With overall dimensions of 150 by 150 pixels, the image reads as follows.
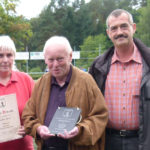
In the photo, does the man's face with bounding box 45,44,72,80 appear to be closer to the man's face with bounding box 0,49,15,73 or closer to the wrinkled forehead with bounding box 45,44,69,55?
the wrinkled forehead with bounding box 45,44,69,55

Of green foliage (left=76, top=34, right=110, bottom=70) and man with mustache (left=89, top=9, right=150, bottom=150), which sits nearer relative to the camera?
man with mustache (left=89, top=9, right=150, bottom=150)

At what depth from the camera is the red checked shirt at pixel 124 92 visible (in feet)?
10.6

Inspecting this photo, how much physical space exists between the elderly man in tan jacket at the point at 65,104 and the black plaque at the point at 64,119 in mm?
53

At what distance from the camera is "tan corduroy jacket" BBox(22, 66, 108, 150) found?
9.18 feet

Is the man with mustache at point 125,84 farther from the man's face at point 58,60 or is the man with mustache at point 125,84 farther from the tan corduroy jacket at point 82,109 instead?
the man's face at point 58,60

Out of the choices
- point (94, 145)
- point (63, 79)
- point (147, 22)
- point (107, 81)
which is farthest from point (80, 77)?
point (147, 22)

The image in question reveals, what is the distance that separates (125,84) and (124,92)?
0.10 m

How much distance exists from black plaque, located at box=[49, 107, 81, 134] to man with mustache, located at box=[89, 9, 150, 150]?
69 centimetres

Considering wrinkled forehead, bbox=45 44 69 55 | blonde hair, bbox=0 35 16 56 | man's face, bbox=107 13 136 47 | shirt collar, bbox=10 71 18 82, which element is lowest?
shirt collar, bbox=10 71 18 82

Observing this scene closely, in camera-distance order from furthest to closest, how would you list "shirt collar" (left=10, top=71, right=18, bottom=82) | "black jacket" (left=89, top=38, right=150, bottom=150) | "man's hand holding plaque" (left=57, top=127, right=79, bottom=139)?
1. "shirt collar" (left=10, top=71, right=18, bottom=82)
2. "black jacket" (left=89, top=38, right=150, bottom=150)
3. "man's hand holding plaque" (left=57, top=127, right=79, bottom=139)

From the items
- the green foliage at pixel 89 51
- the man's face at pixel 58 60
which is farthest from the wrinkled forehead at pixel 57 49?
the green foliage at pixel 89 51

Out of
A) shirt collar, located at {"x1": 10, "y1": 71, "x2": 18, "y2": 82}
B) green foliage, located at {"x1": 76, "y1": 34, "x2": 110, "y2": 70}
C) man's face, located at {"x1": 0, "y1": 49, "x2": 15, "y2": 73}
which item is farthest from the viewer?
green foliage, located at {"x1": 76, "y1": 34, "x2": 110, "y2": 70}

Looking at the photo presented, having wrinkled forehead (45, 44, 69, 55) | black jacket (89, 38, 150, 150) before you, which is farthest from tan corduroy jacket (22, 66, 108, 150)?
black jacket (89, 38, 150, 150)

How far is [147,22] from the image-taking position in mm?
47000
